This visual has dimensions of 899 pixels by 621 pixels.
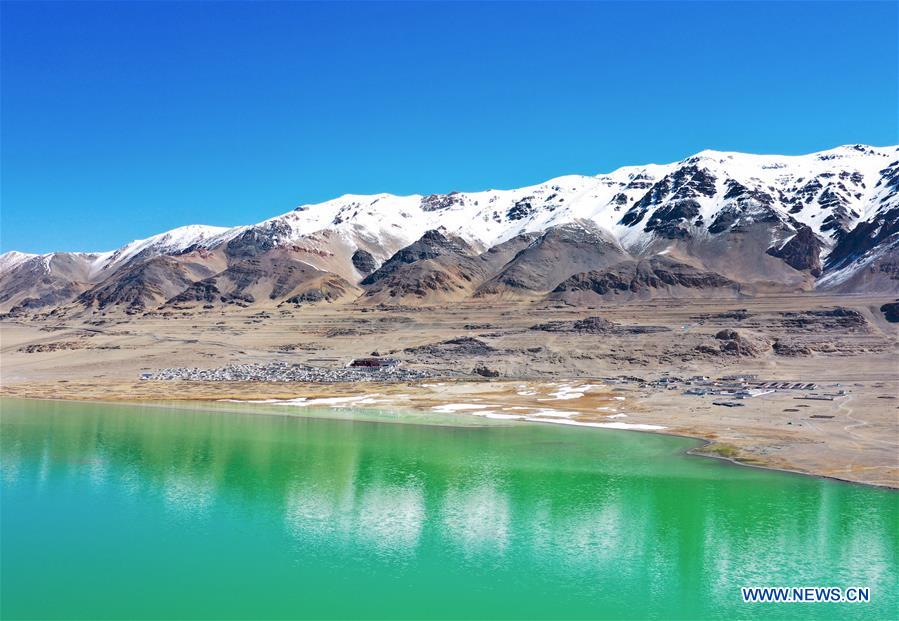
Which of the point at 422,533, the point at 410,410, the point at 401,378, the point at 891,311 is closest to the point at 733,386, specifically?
the point at 410,410

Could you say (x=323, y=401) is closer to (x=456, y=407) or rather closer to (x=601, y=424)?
(x=456, y=407)

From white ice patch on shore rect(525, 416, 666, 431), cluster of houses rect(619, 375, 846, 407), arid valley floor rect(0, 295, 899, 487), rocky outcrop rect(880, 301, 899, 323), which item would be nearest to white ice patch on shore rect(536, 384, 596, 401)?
arid valley floor rect(0, 295, 899, 487)

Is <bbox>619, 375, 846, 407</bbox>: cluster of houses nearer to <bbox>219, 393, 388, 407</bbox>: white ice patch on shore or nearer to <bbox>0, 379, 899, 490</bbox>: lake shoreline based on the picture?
<bbox>0, 379, 899, 490</bbox>: lake shoreline

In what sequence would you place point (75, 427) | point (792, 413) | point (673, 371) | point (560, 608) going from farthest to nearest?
point (673, 371) < point (792, 413) < point (75, 427) < point (560, 608)

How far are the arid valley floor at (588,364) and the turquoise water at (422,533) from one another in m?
10.5

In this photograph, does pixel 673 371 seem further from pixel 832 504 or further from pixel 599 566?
pixel 599 566

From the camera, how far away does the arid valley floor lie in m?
61.8

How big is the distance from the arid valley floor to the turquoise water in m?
10.5

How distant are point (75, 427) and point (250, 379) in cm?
4082

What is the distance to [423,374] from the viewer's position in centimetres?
10450

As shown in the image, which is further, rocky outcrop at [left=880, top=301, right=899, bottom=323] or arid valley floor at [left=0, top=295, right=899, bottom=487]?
rocky outcrop at [left=880, top=301, right=899, bottom=323]

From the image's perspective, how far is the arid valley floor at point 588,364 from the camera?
61.8 metres

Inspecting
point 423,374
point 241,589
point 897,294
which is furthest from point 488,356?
point 897,294

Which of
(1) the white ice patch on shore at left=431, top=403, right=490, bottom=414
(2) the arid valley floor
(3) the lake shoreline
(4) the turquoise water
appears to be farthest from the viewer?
(1) the white ice patch on shore at left=431, top=403, right=490, bottom=414
